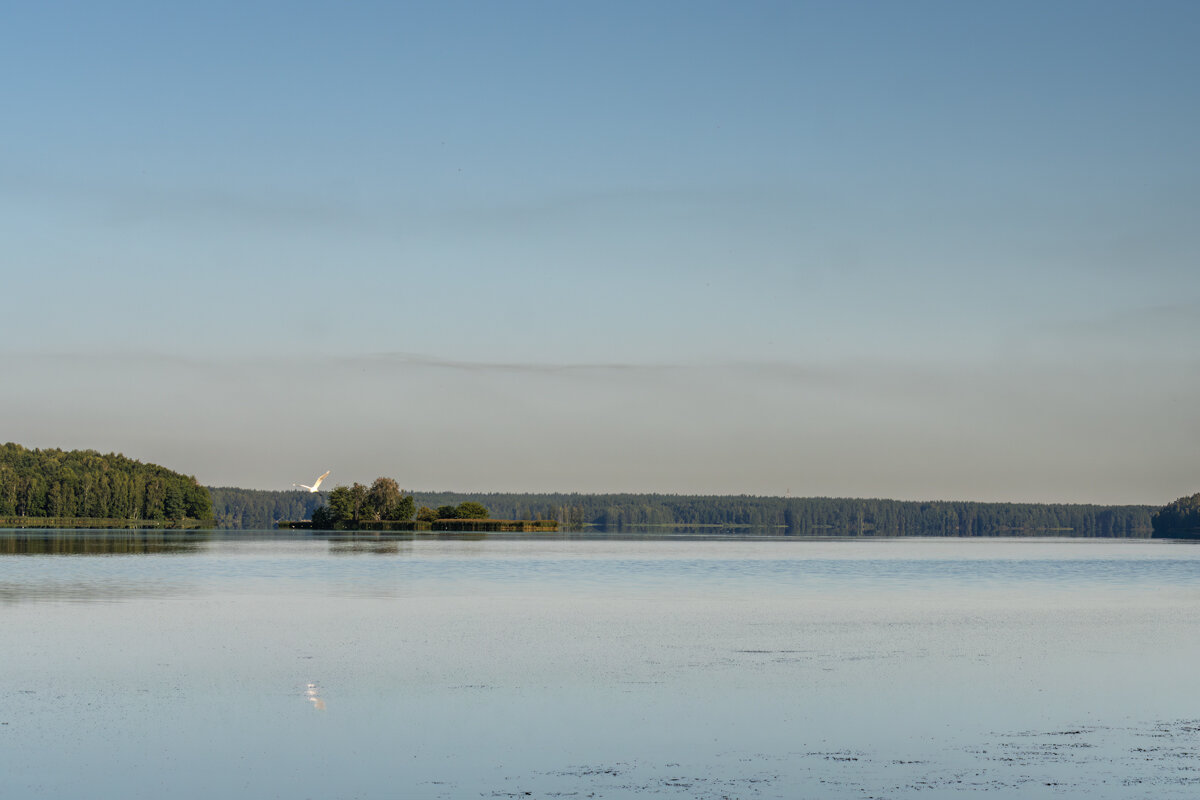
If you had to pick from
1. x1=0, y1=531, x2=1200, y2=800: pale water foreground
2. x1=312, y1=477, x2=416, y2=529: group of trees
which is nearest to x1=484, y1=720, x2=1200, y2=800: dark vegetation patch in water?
x1=0, y1=531, x2=1200, y2=800: pale water foreground

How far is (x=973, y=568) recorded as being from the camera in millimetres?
57750

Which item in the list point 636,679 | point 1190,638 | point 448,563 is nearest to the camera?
point 636,679

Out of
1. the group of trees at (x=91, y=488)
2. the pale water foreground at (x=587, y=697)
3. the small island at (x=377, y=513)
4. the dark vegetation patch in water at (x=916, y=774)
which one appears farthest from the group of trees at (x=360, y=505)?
the dark vegetation patch in water at (x=916, y=774)

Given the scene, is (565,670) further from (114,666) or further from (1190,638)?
(1190,638)

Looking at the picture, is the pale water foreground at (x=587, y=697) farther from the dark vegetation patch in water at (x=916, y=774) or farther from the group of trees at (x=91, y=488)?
the group of trees at (x=91, y=488)

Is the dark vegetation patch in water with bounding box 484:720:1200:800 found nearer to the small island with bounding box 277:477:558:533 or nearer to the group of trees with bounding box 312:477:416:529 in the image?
the small island with bounding box 277:477:558:533

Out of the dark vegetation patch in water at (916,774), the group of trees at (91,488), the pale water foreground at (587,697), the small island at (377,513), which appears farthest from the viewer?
the small island at (377,513)

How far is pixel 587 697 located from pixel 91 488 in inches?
6257

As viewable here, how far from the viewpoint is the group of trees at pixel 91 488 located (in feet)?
514

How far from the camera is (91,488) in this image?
160 m

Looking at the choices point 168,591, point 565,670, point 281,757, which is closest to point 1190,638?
point 565,670

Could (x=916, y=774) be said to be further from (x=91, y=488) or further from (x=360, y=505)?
(x=91, y=488)

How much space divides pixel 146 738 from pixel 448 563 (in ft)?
139

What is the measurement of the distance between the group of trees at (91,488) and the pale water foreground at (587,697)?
136m
